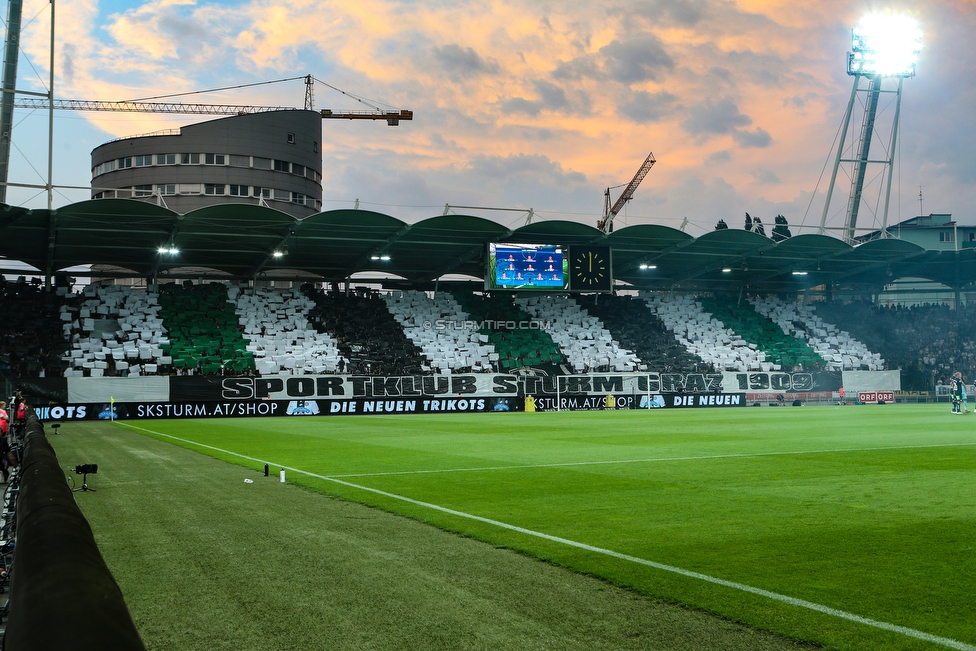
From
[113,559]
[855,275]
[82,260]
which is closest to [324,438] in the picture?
[113,559]

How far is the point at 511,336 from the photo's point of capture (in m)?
57.2

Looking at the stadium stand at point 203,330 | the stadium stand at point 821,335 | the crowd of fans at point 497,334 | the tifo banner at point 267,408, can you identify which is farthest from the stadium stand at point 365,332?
the stadium stand at point 821,335

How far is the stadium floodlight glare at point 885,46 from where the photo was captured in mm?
62031

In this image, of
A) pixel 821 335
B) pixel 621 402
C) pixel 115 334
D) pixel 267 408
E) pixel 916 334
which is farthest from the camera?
pixel 916 334

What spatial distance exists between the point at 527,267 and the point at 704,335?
1746 cm

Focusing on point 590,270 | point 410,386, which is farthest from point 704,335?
point 410,386

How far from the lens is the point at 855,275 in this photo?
66438 millimetres

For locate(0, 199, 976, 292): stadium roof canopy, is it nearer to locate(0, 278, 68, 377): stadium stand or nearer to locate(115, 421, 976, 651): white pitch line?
locate(0, 278, 68, 377): stadium stand

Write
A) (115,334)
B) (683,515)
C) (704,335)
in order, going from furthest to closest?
(704,335) → (115,334) → (683,515)

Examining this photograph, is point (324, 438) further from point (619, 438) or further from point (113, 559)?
point (113, 559)

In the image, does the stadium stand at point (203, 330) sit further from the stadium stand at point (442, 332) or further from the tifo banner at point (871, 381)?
the tifo banner at point (871, 381)

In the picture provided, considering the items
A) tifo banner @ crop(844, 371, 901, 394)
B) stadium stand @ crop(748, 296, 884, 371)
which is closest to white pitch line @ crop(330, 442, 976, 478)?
tifo banner @ crop(844, 371, 901, 394)

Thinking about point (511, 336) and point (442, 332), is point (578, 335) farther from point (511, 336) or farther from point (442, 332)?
point (442, 332)

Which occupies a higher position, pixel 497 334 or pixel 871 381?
pixel 497 334
